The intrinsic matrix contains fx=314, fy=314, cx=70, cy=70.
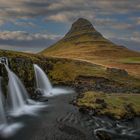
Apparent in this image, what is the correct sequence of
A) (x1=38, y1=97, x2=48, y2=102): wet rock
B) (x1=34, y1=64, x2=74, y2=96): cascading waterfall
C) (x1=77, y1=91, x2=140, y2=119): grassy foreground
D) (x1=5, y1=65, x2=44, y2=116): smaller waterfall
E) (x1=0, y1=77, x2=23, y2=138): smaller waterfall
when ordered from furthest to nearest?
(x1=34, y1=64, x2=74, y2=96): cascading waterfall → (x1=38, y1=97, x2=48, y2=102): wet rock → (x1=5, y1=65, x2=44, y2=116): smaller waterfall → (x1=77, y1=91, x2=140, y2=119): grassy foreground → (x1=0, y1=77, x2=23, y2=138): smaller waterfall

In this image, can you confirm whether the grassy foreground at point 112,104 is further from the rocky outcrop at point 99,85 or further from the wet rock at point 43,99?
the rocky outcrop at point 99,85

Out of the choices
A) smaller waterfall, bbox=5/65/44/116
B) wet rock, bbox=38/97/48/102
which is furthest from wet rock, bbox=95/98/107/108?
wet rock, bbox=38/97/48/102

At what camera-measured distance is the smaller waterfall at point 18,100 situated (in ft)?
200

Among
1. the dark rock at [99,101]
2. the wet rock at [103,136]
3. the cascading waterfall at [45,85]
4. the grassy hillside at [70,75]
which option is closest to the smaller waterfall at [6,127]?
the wet rock at [103,136]

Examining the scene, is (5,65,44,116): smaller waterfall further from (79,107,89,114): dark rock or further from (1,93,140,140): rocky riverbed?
(79,107,89,114): dark rock

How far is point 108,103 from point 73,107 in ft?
23.7

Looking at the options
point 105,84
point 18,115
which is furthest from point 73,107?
point 105,84

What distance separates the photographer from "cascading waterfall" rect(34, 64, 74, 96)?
271ft

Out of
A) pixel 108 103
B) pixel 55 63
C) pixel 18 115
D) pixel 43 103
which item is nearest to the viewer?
pixel 18 115

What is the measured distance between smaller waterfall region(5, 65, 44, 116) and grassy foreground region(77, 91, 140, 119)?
33.9 feet

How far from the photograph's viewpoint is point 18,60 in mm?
83312

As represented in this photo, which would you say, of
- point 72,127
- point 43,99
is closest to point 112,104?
point 72,127

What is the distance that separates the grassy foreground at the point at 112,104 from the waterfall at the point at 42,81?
1863 cm

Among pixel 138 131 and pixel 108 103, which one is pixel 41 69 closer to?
pixel 108 103
